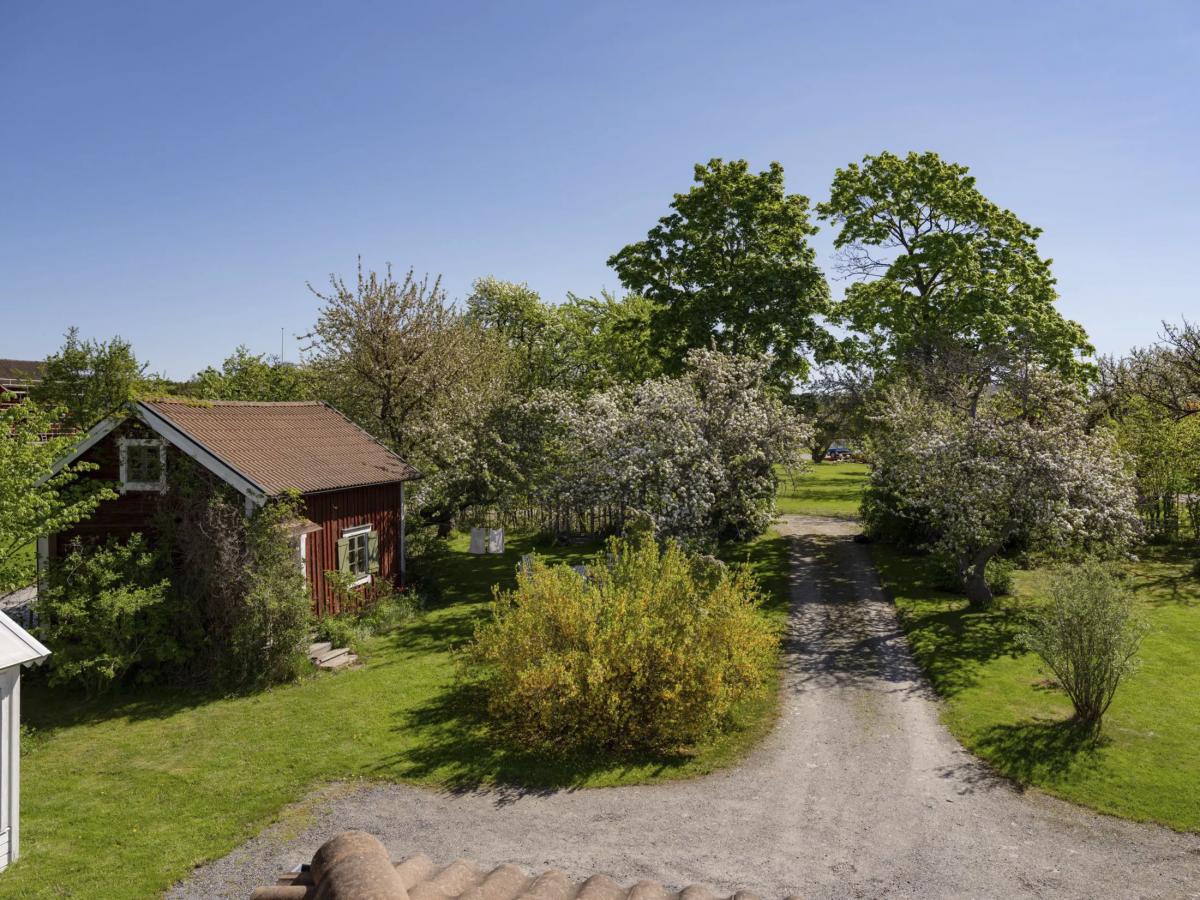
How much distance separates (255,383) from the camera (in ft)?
140

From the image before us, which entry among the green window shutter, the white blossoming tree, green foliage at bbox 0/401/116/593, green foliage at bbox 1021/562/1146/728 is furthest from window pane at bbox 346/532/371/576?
green foliage at bbox 1021/562/1146/728

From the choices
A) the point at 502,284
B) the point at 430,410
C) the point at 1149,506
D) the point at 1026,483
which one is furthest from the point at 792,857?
the point at 502,284

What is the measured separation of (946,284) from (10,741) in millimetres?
30901

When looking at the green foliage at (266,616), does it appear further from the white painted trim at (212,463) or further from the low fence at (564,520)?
the low fence at (564,520)

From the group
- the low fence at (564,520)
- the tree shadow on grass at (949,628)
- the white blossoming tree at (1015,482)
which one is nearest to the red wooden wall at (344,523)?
the low fence at (564,520)

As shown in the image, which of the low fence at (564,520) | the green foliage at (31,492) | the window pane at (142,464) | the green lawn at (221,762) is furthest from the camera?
the low fence at (564,520)

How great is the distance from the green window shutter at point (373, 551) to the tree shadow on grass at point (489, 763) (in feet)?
25.6

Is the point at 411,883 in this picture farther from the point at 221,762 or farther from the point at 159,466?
the point at 159,466

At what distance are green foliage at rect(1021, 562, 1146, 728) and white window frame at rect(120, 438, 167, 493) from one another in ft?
58.6

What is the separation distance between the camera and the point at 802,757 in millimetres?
12680

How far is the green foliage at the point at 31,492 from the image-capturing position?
15.1 meters

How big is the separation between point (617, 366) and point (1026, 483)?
30253 millimetres

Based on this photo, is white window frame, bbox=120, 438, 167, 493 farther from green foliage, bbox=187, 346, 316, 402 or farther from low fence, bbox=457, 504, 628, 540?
green foliage, bbox=187, 346, 316, 402

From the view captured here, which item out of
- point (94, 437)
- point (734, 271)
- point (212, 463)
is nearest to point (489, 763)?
point (212, 463)
